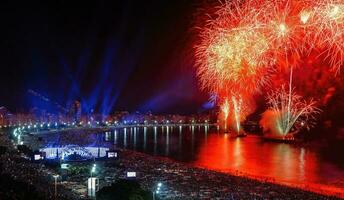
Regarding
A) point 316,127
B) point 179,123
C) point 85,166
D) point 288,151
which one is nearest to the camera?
point 85,166

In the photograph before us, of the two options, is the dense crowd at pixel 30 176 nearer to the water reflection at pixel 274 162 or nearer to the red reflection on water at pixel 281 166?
the red reflection on water at pixel 281 166

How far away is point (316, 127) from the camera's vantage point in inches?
2500

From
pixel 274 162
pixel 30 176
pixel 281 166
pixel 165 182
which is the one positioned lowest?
pixel 281 166

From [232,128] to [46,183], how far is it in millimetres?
67697

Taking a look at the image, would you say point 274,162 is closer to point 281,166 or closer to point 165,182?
point 281,166

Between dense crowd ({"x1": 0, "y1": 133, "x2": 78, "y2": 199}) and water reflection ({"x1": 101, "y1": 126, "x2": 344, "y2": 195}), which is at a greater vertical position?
dense crowd ({"x1": 0, "y1": 133, "x2": 78, "y2": 199})

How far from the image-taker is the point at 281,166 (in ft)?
135

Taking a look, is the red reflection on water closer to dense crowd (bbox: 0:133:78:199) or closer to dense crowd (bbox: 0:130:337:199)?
dense crowd (bbox: 0:130:337:199)

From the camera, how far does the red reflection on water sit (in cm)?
3200

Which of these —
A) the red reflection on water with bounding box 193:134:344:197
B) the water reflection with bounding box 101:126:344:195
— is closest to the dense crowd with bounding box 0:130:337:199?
the red reflection on water with bounding box 193:134:344:197

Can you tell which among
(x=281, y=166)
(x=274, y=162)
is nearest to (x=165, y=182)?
(x=281, y=166)

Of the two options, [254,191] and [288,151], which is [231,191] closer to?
[254,191]

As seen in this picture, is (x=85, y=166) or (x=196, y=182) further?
(x=85, y=166)

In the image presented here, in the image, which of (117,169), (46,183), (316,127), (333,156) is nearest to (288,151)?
(333,156)
